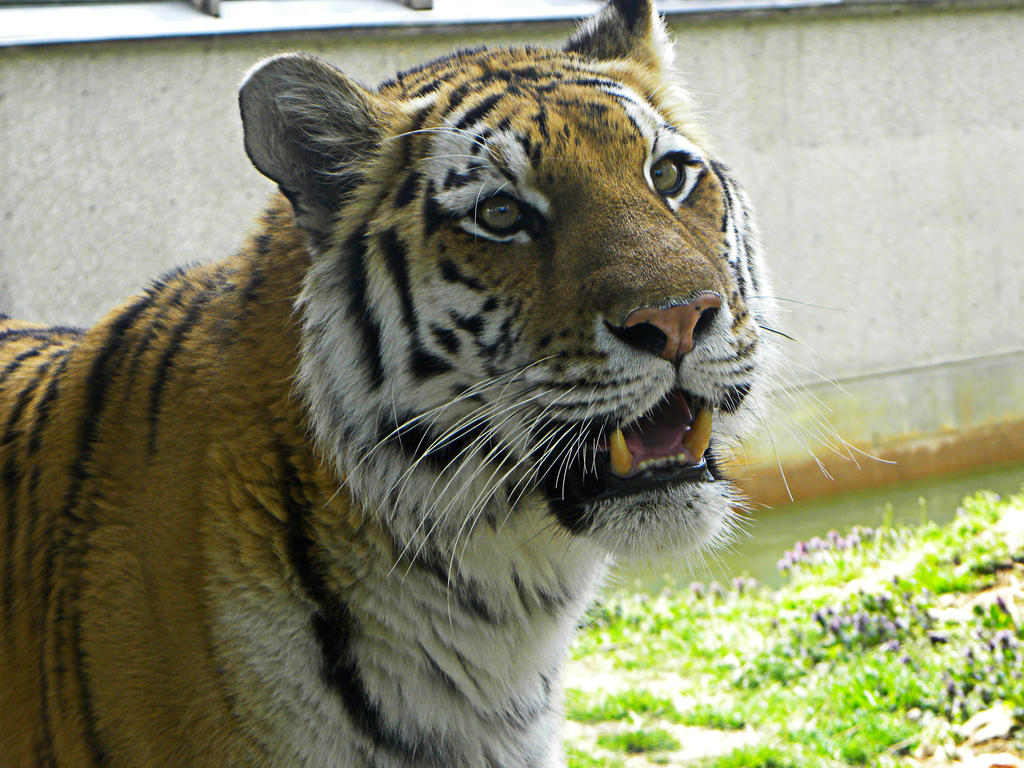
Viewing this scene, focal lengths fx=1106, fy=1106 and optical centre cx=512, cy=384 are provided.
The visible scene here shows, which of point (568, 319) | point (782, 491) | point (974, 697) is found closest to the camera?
point (568, 319)

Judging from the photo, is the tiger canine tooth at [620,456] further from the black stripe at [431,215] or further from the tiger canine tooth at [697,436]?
the black stripe at [431,215]

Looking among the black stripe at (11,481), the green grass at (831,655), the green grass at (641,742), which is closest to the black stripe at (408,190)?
the black stripe at (11,481)

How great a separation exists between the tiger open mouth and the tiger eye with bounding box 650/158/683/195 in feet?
1.26

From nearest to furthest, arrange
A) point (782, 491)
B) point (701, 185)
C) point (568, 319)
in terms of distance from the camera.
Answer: point (568, 319) → point (701, 185) → point (782, 491)

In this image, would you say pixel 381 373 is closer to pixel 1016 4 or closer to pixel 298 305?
pixel 298 305

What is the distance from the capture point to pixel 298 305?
5.89 ft

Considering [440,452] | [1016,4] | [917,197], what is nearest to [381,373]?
[440,452]

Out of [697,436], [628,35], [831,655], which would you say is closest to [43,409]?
[697,436]

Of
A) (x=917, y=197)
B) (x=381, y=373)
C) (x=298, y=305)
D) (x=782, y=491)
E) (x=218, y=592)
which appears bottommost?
(x=782, y=491)

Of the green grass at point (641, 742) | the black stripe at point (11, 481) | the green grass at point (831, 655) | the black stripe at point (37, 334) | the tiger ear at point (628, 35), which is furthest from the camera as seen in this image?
the green grass at point (641, 742)

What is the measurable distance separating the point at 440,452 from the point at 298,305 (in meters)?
0.33

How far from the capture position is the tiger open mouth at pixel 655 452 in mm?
1701

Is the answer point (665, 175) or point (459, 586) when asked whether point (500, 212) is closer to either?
point (665, 175)

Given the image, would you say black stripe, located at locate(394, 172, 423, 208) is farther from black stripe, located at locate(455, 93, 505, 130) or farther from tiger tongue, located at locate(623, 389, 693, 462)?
tiger tongue, located at locate(623, 389, 693, 462)
